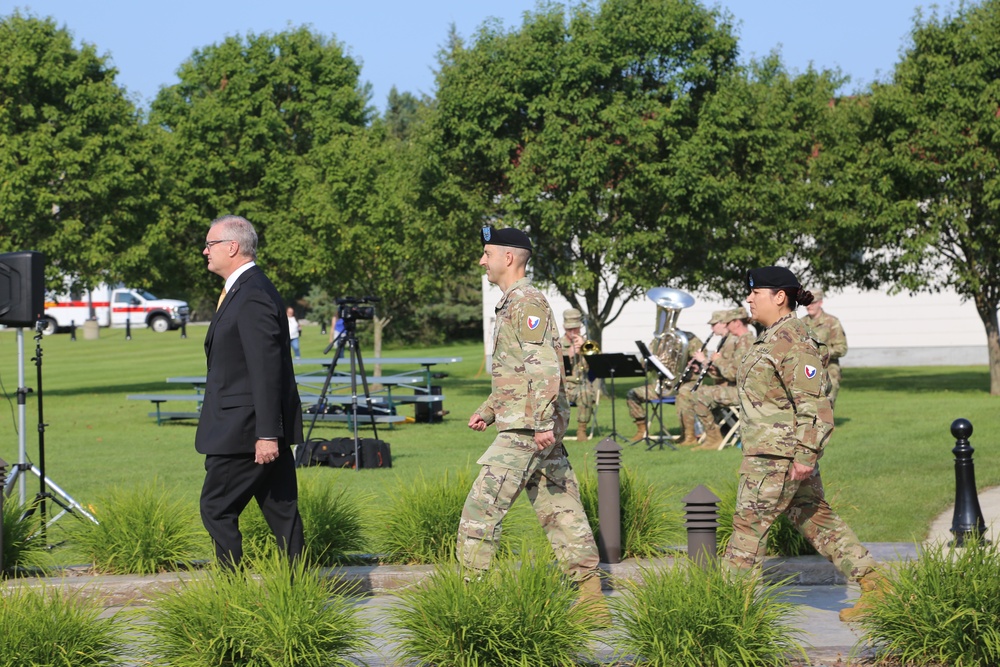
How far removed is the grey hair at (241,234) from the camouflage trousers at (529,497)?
5.36 feet

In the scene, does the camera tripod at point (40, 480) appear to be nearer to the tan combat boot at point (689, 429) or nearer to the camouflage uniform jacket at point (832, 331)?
the tan combat boot at point (689, 429)

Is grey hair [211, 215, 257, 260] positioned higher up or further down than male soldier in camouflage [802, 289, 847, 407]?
higher up

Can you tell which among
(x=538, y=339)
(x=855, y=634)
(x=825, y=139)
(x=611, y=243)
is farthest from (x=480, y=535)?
(x=825, y=139)

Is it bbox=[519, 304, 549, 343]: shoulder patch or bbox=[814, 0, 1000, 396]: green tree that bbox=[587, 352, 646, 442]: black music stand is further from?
bbox=[814, 0, 1000, 396]: green tree

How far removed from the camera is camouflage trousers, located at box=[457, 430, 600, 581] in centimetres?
667

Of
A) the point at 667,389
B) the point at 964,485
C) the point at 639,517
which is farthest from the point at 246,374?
the point at 667,389

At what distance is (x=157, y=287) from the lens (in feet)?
116

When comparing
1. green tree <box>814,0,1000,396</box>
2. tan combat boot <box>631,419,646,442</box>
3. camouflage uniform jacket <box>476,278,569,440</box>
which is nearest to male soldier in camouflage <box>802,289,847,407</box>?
tan combat boot <box>631,419,646,442</box>

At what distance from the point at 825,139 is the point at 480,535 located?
2516cm

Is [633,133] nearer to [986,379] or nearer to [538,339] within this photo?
[986,379]

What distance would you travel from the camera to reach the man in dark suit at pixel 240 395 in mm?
6641

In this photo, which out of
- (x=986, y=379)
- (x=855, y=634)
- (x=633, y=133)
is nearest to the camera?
(x=855, y=634)

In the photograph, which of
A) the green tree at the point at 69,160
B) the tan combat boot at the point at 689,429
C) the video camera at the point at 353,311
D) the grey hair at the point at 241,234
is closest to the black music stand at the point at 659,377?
the tan combat boot at the point at 689,429

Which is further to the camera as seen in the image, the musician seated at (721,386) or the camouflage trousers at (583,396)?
the camouflage trousers at (583,396)
